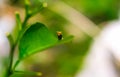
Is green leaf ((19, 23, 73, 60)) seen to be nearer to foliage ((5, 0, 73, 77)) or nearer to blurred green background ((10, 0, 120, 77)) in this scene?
foliage ((5, 0, 73, 77))

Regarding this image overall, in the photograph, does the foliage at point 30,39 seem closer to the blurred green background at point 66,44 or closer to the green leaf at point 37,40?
the green leaf at point 37,40

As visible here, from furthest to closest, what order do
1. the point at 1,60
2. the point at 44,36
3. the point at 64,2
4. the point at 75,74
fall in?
the point at 64,2, the point at 75,74, the point at 1,60, the point at 44,36

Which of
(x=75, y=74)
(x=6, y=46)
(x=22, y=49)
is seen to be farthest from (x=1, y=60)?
(x=22, y=49)

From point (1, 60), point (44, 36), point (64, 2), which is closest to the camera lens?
point (44, 36)

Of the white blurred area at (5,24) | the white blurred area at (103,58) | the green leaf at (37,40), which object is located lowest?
the green leaf at (37,40)

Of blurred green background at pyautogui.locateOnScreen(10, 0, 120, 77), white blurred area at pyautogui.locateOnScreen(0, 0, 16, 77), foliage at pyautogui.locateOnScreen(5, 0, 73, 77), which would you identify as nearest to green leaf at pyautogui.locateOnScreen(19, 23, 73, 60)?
foliage at pyautogui.locateOnScreen(5, 0, 73, 77)

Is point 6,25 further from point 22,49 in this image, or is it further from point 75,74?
point 22,49

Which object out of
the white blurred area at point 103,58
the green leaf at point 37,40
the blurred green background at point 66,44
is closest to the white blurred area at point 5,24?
the blurred green background at point 66,44
